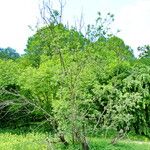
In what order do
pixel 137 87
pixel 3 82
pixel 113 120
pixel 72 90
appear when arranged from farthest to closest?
1. pixel 3 82
2. pixel 137 87
3. pixel 113 120
4. pixel 72 90

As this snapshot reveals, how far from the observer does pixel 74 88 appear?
13.5m

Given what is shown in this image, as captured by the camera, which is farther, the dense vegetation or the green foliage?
the green foliage

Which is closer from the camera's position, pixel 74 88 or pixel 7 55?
pixel 74 88

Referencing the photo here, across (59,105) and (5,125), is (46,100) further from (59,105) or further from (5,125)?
(59,105)

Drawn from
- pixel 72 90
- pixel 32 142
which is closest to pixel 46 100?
pixel 32 142

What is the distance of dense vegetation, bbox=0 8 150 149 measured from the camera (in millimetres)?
13734

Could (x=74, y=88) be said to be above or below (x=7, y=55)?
below

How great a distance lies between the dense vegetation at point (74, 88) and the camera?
13.7m

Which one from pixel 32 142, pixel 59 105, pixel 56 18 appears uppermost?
pixel 56 18

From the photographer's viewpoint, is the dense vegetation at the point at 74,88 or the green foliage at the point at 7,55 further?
the green foliage at the point at 7,55

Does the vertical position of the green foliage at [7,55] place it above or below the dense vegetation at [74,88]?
above

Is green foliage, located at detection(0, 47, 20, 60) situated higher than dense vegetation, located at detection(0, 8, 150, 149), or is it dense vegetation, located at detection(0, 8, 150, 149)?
green foliage, located at detection(0, 47, 20, 60)

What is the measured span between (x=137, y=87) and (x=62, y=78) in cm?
797

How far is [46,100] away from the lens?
2150 centimetres
